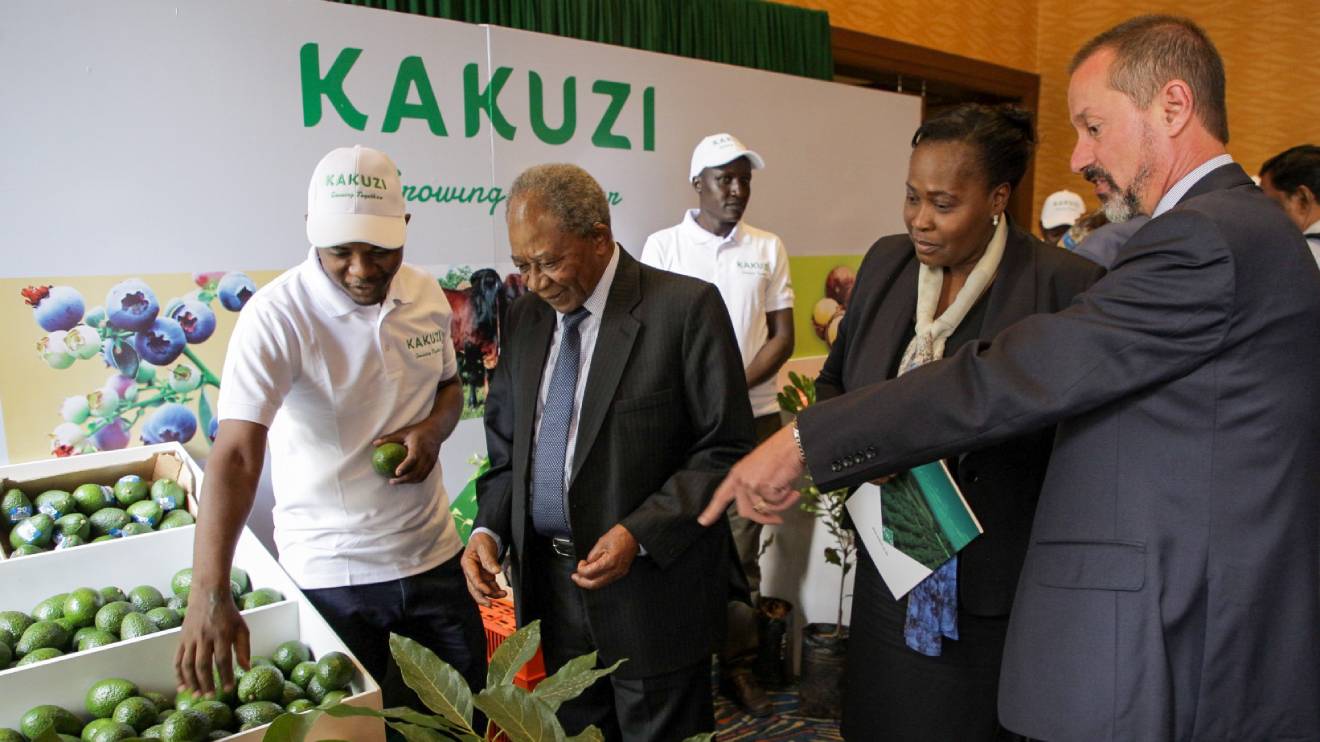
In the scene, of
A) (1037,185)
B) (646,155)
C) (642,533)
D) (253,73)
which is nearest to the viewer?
(642,533)

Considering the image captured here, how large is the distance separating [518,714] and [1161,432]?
3.04ft

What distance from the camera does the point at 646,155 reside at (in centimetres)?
397

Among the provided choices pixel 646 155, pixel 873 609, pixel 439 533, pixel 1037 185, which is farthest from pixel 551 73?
pixel 1037 185

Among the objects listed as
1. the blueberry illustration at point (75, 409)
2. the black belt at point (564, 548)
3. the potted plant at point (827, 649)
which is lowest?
the potted plant at point (827, 649)

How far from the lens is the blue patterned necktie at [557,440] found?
175 centimetres

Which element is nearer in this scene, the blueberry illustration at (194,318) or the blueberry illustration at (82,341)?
the blueberry illustration at (82,341)

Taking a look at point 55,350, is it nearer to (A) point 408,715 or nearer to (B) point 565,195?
(B) point 565,195

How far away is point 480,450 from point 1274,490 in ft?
9.01

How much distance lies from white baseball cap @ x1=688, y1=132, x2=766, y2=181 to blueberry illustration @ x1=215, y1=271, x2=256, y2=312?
186cm

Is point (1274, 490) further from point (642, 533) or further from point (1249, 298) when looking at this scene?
point (642, 533)

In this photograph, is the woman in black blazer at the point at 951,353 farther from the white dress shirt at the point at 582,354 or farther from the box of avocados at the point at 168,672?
the box of avocados at the point at 168,672

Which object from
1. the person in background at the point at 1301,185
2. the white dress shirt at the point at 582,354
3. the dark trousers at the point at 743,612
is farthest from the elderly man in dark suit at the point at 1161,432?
the person in background at the point at 1301,185

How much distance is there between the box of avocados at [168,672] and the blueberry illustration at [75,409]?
79 cm

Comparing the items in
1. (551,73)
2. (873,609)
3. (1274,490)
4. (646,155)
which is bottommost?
(873,609)
